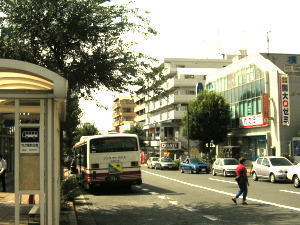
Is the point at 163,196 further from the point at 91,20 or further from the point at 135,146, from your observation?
the point at 91,20

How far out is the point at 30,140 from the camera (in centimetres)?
845

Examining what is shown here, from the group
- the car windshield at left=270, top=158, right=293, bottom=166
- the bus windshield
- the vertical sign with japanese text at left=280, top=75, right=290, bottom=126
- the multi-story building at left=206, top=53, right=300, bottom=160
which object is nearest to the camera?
Answer: the bus windshield

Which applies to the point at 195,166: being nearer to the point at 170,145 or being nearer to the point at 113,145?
the point at 113,145

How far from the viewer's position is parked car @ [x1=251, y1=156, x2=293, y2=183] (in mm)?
26392

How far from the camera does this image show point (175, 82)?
79125 millimetres

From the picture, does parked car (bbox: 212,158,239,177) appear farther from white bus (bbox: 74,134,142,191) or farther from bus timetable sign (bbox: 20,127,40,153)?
bus timetable sign (bbox: 20,127,40,153)

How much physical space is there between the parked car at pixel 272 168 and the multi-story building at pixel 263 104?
11.8 metres

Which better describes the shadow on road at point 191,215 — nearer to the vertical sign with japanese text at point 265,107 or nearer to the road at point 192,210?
the road at point 192,210

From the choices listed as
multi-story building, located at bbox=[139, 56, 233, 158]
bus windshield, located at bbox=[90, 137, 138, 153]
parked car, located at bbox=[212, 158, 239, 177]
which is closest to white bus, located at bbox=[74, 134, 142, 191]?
bus windshield, located at bbox=[90, 137, 138, 153]

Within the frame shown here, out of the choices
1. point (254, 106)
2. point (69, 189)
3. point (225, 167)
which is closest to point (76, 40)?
point (69, 189)

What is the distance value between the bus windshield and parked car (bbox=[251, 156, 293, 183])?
961cm

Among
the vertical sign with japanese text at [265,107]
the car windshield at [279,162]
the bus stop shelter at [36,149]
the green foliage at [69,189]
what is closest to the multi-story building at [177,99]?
the vertical sign with japanese text at [265,107]

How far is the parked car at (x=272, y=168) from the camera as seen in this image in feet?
86.6

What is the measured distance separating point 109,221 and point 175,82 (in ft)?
221
